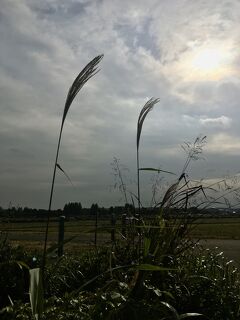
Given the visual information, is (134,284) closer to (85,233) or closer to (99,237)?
(85,233)

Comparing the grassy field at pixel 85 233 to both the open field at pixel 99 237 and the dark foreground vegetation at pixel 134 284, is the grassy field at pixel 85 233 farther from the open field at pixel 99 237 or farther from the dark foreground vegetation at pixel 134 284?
the dark foreground vegetation at pixel 134 284

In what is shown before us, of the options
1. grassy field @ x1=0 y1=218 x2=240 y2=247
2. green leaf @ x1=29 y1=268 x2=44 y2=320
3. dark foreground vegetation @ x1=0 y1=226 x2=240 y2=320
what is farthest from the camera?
grassy field @ x1=0 y1=218 x2=240 y2=247

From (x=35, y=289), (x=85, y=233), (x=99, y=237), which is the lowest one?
(x=35, y=289)

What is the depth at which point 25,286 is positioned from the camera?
16.1 feet

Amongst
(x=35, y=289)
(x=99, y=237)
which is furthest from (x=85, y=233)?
(x=99, y=237)

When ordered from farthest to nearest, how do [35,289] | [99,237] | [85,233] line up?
[99,237]
[85,233]
[35,289]

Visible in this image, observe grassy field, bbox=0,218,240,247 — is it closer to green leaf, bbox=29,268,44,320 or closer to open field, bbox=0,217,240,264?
open field, bbox=0,217,240,264

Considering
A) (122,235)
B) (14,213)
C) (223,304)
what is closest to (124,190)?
(122,235)

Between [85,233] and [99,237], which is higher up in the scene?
[99,237]

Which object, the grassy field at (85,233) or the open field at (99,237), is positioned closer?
the grassy field at (85,233)

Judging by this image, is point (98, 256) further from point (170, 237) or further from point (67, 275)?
point (170, 237)

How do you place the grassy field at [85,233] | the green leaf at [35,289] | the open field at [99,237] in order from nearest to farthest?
the green leaf at [35,289] → the grassy field at [85,233] → the open field at [99,237]

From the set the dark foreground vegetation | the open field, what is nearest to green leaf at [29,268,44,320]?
the dark foreground vegetation

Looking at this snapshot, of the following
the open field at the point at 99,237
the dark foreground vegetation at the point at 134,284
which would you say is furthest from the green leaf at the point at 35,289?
the open field at the point at 99,237
